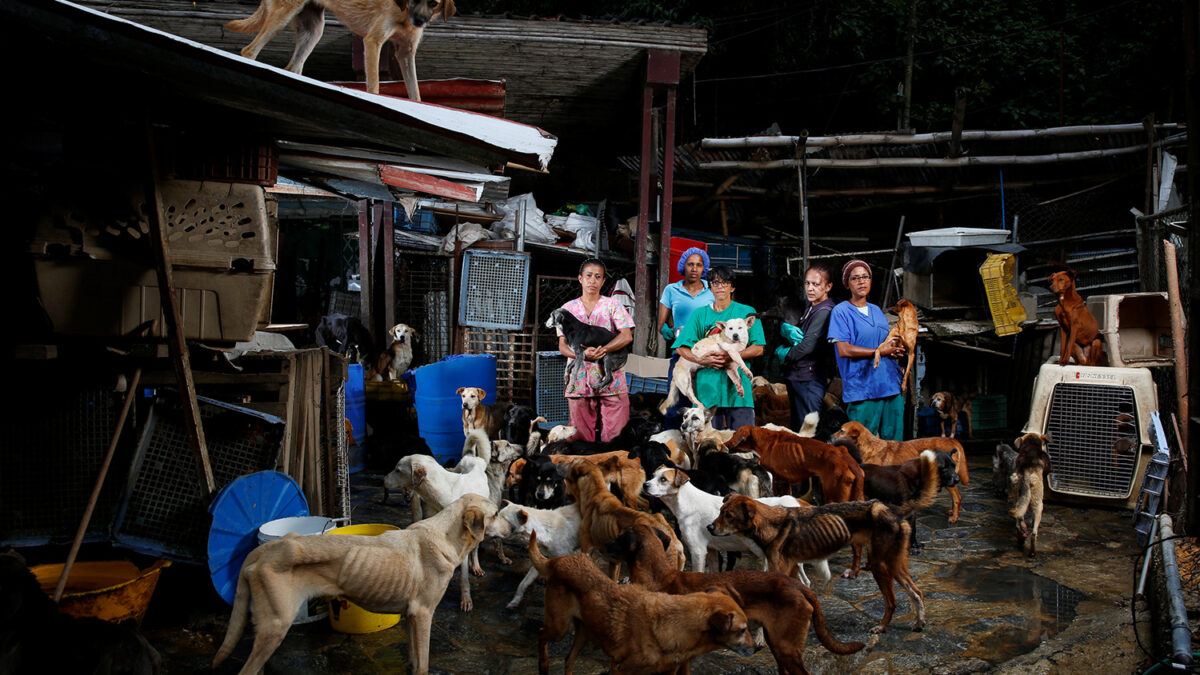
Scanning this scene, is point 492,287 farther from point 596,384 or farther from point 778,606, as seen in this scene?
point 778,606

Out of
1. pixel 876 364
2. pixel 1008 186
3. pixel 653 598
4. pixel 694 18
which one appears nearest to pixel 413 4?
pixel 653 598

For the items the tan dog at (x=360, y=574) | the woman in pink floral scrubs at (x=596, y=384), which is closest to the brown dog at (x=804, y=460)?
the woman in pink floral scrubs at (x=596, y=384)

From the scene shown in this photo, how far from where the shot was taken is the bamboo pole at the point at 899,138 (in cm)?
1140

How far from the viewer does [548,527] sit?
481cm

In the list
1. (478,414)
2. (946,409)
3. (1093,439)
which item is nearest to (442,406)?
(478,414)

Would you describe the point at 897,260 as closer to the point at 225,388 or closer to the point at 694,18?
the point at 694,18

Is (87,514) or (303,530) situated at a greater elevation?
(87,514)

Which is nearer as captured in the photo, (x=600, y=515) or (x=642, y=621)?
(x=642, y=621)

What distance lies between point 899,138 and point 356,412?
29.5ft

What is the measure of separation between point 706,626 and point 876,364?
4016 millimetres

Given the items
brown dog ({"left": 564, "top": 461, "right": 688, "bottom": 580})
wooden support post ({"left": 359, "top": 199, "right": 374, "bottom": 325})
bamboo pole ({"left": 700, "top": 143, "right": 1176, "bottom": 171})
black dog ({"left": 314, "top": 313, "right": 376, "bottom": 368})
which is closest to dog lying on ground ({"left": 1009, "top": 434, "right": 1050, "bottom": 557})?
brown dog ({"left": 564, "top": 461, "right": 688, "bottom": 580})

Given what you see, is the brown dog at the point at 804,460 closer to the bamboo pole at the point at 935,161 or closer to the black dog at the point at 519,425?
the black dog at the point at 519,425

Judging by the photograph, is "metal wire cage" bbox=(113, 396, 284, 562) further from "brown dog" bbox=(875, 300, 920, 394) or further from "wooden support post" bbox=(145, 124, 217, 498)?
"brown dog" bbox=(875, 300, 920, 394)

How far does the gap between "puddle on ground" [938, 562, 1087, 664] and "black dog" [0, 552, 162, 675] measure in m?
4.06
